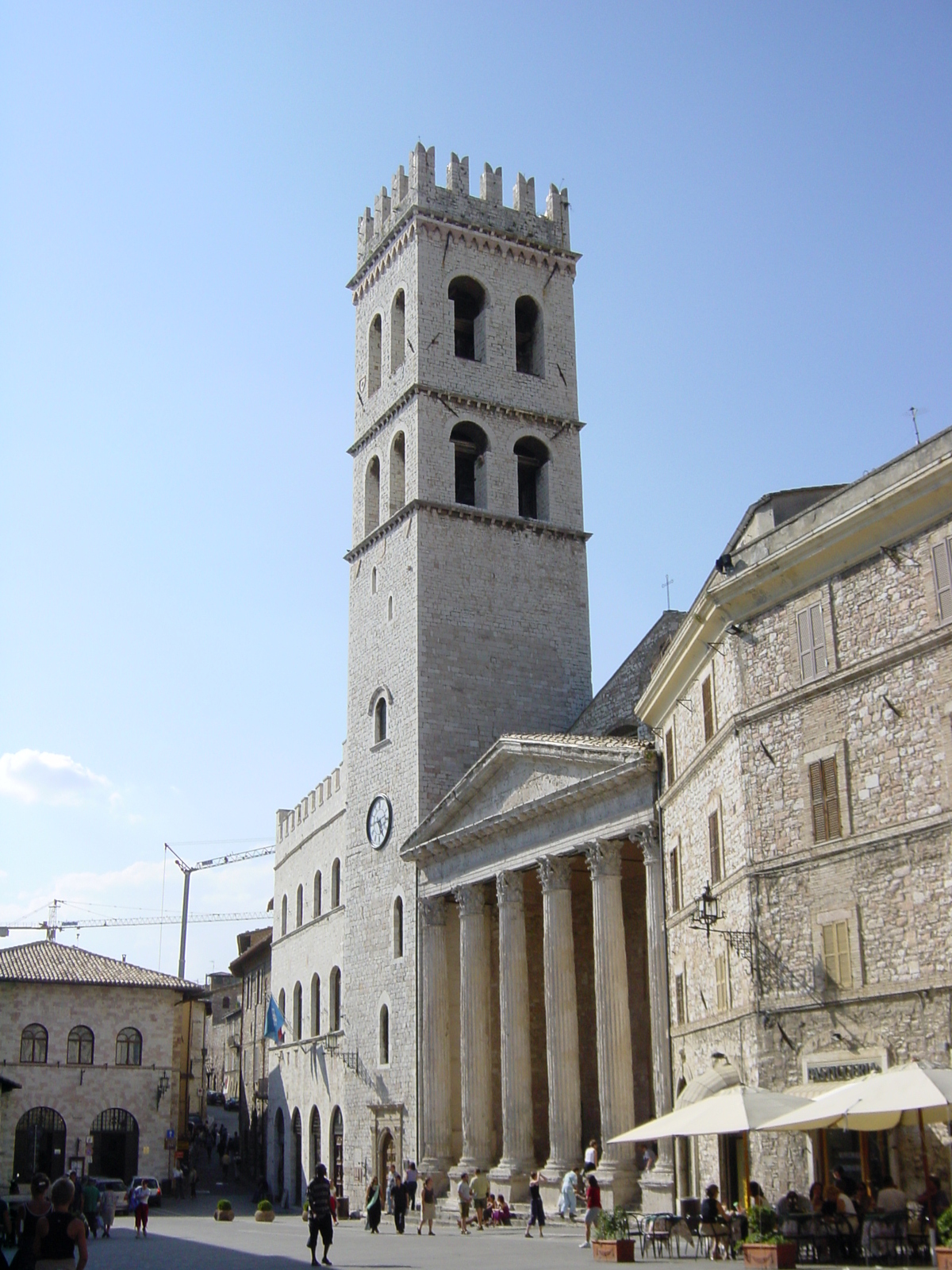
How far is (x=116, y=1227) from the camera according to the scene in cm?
3706

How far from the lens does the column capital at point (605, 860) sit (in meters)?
31.3

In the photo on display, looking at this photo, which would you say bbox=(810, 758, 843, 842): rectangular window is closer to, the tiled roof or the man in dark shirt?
the man in dark shirt

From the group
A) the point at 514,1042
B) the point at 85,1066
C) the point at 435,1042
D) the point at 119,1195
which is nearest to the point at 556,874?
the point at 514,1042

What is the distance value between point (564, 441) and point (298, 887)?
21.1 meters

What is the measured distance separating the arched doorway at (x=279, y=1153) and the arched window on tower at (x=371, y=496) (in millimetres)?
22996

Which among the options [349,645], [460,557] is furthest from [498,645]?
[349,645]

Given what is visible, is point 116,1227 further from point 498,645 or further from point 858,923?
point 858,923

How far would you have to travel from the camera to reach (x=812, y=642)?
69.4 ft

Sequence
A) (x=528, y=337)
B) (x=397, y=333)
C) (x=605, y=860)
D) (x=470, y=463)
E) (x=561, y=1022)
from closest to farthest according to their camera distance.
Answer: (x=605, y=860)
(x=561, y=1022)
(x=470, y=463)
(x=397, y=333)
(x=528, y=337)

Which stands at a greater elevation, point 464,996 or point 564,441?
point 564,441

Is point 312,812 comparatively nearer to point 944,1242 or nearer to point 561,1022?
point 561,1022

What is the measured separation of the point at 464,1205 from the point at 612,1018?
5514 millimetres

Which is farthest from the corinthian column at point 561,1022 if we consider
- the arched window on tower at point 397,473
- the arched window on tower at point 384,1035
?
the arched window on tower at point 397,473

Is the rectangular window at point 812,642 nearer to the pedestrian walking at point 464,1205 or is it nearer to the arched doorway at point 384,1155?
the pedestrian walking at point 464,1205
